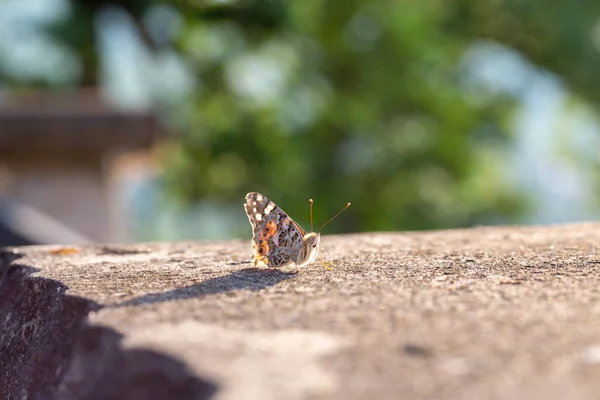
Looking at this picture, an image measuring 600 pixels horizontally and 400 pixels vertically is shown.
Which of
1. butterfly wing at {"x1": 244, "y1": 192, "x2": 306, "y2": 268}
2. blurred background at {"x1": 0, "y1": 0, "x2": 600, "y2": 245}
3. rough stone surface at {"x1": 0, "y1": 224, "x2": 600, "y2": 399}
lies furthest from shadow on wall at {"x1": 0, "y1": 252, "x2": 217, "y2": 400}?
blurred background at {"x1": 0, "y1": 0, "x2": 600, "y2": 245}

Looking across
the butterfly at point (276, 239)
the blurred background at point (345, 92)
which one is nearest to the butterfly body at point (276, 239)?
the butterfly at point (276, 239)

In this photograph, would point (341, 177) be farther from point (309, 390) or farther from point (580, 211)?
point (309, 390)

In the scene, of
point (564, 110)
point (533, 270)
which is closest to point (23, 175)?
point (533, 270)

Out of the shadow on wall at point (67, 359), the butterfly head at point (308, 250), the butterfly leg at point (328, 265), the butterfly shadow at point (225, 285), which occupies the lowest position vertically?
the shadow on wall at point (67, 359)

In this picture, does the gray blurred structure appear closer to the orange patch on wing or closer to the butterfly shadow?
the orange patch on wing

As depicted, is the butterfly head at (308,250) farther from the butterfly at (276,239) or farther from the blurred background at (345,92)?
the blurred background at (345,92)

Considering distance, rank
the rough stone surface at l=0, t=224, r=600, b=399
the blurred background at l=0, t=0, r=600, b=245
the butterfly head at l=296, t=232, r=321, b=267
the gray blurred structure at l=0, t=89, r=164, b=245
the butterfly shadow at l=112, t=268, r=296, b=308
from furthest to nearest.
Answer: the blurred background at l=0, t=0, r=600, b=245
the gray blurred structure at l=0, t=89, r=164, b=245
the butterfly head at l=296, t=232, r=321, b=267
the butterfly shadow at l=112, t=268, r=296, b=308
the rough stone surface at l=0, t=224, r=600, b=399
